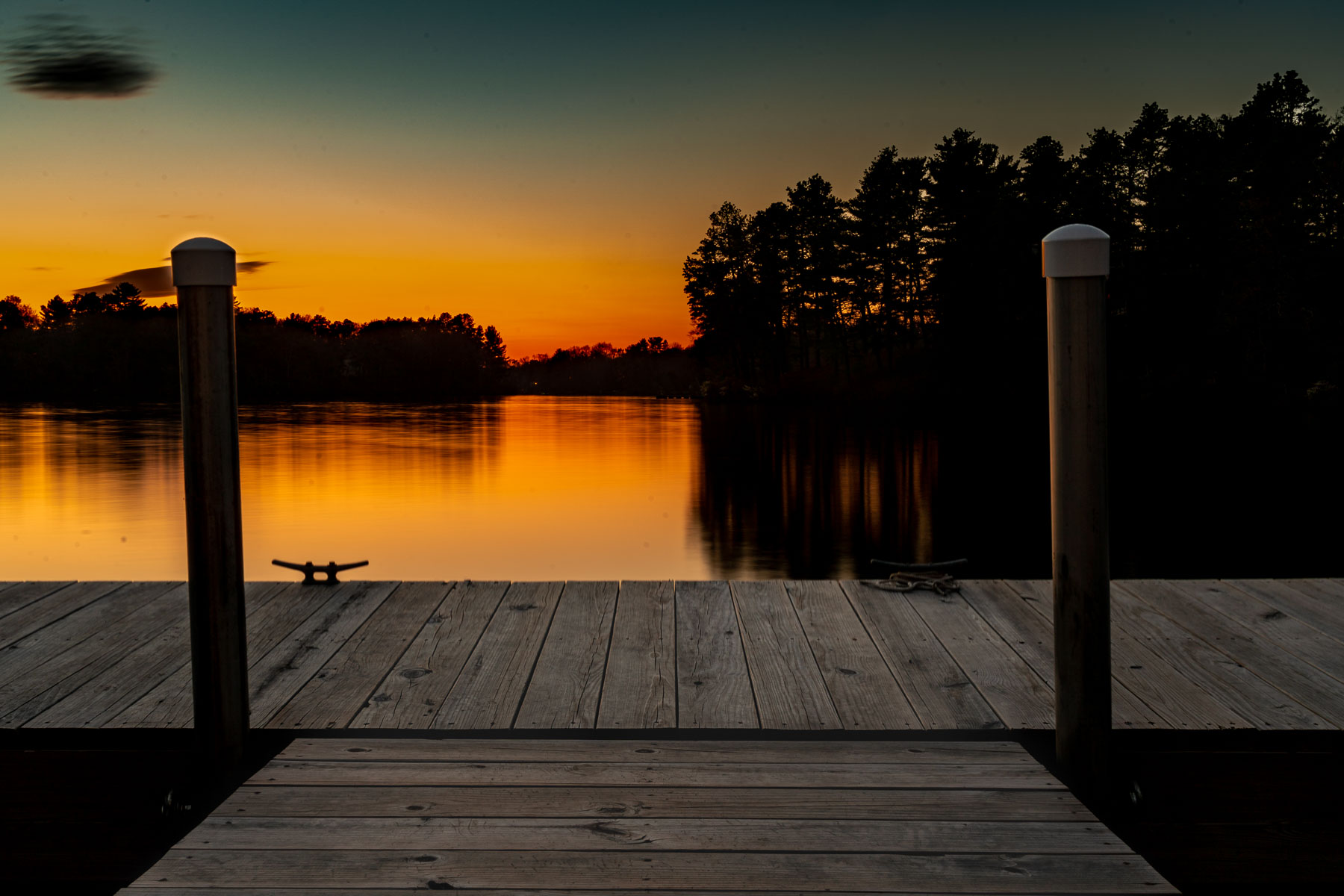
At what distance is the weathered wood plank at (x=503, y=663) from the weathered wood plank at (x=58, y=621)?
128 cm

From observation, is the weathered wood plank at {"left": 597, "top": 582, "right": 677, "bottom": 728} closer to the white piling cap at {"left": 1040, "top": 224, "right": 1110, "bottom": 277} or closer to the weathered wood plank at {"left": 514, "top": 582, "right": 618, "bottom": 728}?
the weathered wood plank at {"left": 514, "top": 582, "right": 618, "bottom": 728}

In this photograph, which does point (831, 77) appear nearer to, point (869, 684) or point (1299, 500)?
point (1299, 500)

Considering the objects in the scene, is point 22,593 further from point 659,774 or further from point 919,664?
point 919,664

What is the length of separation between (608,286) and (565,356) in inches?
1764

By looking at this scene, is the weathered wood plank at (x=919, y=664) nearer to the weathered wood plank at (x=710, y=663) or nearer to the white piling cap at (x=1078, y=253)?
the weathered wood plank at (x=710, y=663)

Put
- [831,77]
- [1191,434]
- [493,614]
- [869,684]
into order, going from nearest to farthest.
A: [869,684] < [493,614] < [1191,434] < [831,77]

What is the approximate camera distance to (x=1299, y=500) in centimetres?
1264

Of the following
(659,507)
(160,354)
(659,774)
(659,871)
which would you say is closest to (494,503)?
(659,507)

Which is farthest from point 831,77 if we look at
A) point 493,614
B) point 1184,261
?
point 493,614

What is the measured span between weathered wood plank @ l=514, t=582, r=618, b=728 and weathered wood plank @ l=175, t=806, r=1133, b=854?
1.86ft

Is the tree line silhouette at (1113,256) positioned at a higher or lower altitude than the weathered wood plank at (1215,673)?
higher

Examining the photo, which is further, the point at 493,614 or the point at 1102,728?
the point at 493,614

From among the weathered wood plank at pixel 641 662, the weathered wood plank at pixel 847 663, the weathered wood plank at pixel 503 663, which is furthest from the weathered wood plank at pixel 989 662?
the weathered wood plank at pixel 503 663

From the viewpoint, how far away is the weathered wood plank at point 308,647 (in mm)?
2223
